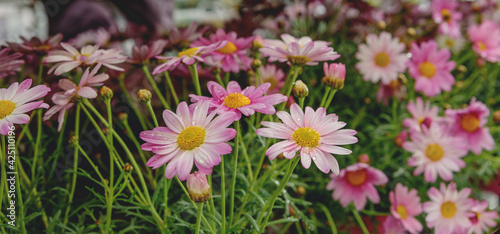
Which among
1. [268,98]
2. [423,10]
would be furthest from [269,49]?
[423,10]

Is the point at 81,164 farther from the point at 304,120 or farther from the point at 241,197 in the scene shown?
the point at 304,120

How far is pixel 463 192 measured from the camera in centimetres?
71

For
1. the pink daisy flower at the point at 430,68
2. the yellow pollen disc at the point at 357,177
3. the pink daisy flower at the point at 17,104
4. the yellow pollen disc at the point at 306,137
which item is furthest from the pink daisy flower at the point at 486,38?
the pink daisy flower at the point at 17,104

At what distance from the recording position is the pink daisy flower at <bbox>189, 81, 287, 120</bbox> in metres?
0.44

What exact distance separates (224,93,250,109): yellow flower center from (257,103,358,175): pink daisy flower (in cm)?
4

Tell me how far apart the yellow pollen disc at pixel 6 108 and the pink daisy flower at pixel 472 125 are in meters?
0.73

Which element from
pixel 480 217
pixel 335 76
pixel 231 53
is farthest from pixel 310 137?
pixel 480 217

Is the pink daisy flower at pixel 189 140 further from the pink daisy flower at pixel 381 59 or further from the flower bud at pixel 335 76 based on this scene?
the pink daisy flower at pixel 381 59

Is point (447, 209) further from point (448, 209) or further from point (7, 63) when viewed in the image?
point (7, 63)

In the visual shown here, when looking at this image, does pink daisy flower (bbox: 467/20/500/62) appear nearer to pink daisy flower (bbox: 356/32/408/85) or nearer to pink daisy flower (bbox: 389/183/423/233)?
pink daisy flower (bbox: 356/32/408/85)

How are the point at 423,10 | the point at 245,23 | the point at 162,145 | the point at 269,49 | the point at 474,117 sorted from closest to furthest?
1. the point at 162,145
2. the point at 269,49
3. the point at 474,117
4. the point at 245,23
5. the point at 423,10

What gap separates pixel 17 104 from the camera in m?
0.44

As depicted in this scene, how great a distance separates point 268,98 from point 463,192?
0.46 meters

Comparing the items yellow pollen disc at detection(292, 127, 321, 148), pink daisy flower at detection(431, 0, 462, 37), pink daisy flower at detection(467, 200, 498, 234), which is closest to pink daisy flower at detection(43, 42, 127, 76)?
yellow pollen disc at detection(292, 127, 321, 148)
